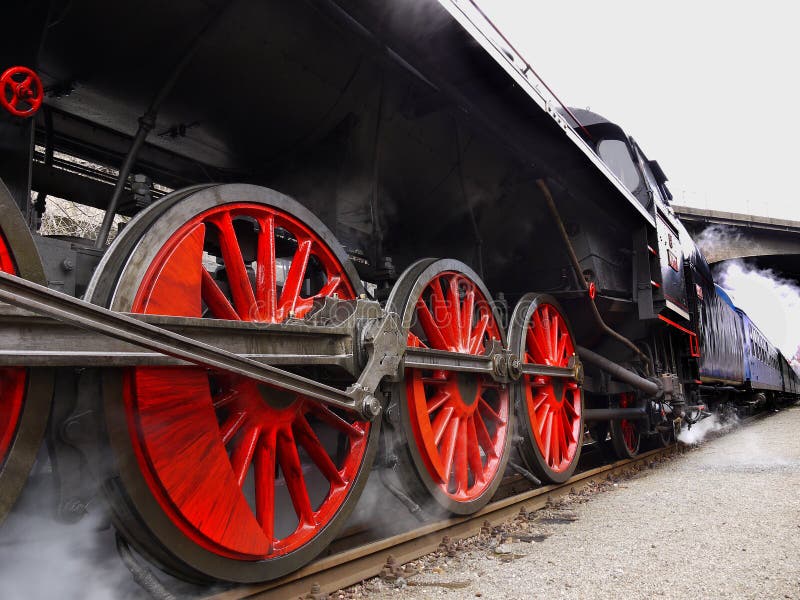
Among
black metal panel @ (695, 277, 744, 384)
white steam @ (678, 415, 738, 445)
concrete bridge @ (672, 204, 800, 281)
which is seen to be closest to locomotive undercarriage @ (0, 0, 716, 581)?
black metal panel @ (695, 277, 744, 384)

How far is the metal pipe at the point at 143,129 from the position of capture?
6.11 feet

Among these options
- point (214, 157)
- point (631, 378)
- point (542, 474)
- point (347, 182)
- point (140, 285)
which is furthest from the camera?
point (631, 378)

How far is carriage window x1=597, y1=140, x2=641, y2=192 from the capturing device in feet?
18.4

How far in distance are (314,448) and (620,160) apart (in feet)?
15.1

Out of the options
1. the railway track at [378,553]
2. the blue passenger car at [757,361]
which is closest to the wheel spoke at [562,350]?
the railway track at [378,553]

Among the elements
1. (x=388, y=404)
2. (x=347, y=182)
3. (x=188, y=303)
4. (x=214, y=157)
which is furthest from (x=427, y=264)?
(x=188, y=303)

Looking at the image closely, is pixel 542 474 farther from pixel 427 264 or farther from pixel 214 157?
pixel 214 157

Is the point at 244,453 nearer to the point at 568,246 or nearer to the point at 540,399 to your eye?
the point at 540,399

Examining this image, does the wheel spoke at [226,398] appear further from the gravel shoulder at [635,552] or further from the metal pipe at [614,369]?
the metal pipe at [614,369]

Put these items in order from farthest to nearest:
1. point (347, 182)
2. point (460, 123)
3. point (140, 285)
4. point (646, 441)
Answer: point (646, 441) → point (460, 123) → point (347, 182) → point (140, 285)

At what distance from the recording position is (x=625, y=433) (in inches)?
236

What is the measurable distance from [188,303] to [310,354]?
1.44ft

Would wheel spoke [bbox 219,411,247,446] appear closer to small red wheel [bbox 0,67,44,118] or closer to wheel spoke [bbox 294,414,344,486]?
wheel spoke [bbox 294,414,344,486]

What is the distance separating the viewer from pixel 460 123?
3.23 m
